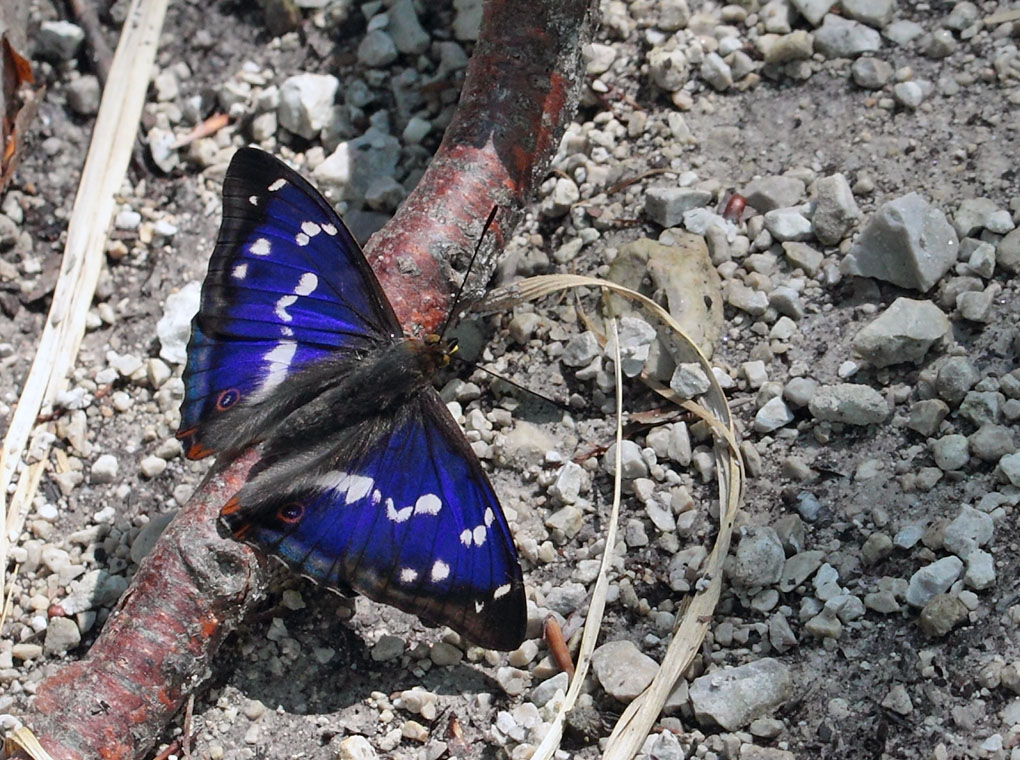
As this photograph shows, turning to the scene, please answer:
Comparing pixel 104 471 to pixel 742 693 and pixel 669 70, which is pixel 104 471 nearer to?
pixel 742 693

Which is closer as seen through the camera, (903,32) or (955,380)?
(955,380)

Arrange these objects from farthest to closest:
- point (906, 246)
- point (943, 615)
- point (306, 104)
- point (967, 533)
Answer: point (306, 104), point (906, 246), point (967, 533), point (943, 615)

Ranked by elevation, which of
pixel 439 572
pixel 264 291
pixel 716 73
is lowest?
pixel 439 572

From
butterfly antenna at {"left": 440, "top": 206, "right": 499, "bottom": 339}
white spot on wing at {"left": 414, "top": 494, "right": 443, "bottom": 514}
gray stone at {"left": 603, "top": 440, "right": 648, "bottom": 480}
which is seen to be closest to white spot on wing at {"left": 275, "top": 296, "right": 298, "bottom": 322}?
butterfly antenna at {"left": 440, "top": 206, "right": 499, "bottom": 339}

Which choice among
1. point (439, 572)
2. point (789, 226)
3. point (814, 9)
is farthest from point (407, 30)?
point (439, 572)

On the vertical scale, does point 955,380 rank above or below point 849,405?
above

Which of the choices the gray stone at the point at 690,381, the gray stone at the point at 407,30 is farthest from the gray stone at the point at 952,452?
the gray stone at the point at 407,30

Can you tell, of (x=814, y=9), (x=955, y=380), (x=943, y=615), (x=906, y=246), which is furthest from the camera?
(x=814, y=9)
